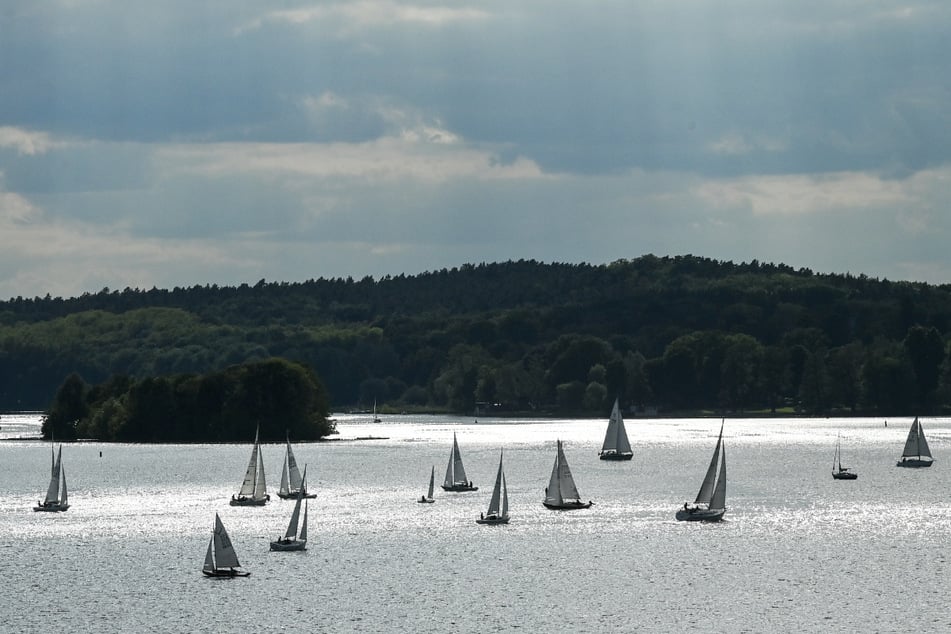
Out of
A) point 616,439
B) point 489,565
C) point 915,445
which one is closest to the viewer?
point 489,565

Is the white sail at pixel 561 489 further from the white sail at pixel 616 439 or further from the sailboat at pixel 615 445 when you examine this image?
the white sail at pixel 616 439

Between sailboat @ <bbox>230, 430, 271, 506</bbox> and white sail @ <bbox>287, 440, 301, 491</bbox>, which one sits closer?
sailboat @ <bbox>230, 430, 271, 506</bbox>

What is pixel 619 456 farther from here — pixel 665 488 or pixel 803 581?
pixel 803 581

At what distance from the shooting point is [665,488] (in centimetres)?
16325

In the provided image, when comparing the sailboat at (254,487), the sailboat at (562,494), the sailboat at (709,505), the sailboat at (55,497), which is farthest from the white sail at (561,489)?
the sailboat at (55,497)

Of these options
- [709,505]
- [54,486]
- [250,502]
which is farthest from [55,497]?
[709,505]

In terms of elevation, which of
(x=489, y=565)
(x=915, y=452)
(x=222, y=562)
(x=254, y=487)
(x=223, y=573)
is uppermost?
(x=915, y=452)

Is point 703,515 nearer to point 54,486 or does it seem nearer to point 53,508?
point 54,486

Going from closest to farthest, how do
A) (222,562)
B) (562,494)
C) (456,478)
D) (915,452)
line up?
(222,562) < (562,494) < (456,478) < (915,452)

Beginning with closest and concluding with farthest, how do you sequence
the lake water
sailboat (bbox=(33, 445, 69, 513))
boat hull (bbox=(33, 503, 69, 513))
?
the lake water
sailboat (bbox=(33, 445, 69, 513))
boat hull (bbox=(33, 503, 69, 513))

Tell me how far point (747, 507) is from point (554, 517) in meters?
18.3

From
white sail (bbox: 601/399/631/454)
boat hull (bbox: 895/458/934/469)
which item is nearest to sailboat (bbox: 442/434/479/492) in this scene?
white sail (bbox: 601/399/631/454)

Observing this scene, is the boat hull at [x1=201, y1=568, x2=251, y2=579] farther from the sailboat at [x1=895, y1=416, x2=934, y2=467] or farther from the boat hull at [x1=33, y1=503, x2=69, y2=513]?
the sailboat at [x1=895, y1=416, x2=934, y2=467]

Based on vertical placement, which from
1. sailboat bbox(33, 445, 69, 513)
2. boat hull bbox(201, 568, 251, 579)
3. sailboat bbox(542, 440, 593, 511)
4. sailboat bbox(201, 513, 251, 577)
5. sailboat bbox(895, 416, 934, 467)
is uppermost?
sailboat bbox(895, 416, 934, 467)
